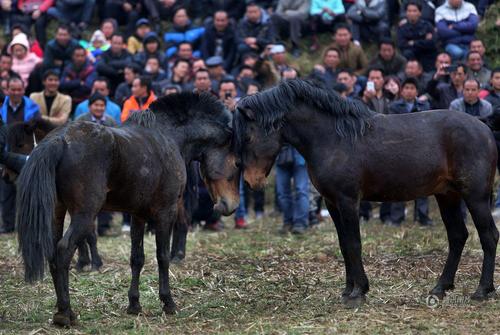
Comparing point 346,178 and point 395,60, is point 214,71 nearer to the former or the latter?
point 395,60

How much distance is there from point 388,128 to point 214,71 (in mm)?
7710

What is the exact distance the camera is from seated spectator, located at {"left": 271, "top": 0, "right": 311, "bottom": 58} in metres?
17.1

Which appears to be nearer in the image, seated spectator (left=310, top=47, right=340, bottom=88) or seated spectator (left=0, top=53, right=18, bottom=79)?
seated spectator (left=310, top=47, right=340, bottom=88)

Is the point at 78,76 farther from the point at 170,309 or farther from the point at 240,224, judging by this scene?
the point at 170,309

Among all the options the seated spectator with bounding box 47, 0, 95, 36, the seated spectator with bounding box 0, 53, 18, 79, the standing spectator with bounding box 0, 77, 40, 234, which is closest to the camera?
the standing spectator with bounding box 0, 77, 40, 234

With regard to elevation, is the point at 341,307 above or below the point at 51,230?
below

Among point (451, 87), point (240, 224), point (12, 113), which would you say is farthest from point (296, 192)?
point (12, 113)

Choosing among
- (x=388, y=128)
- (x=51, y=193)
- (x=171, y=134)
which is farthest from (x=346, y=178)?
(x=51, y=193)

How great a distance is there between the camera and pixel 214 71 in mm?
15289

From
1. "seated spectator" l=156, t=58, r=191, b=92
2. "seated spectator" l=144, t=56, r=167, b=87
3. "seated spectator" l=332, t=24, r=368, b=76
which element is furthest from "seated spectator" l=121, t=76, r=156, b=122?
"seated spectator" l=332, t=24, r=368, b=76

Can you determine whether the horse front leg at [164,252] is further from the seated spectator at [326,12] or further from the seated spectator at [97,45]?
the seated spectator at [326,12]

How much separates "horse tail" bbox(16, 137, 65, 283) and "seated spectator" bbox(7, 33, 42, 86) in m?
9.02

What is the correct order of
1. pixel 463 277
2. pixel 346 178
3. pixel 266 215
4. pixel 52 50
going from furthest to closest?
1. pixel 52 50
2. pixel 266 215
3. pixel 463 277
4. pixel 346 178

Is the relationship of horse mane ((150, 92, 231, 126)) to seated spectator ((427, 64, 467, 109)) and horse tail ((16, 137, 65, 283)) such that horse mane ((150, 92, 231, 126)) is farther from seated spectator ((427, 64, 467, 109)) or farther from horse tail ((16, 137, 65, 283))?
seated spectator ((427, 64, 467, 109))
